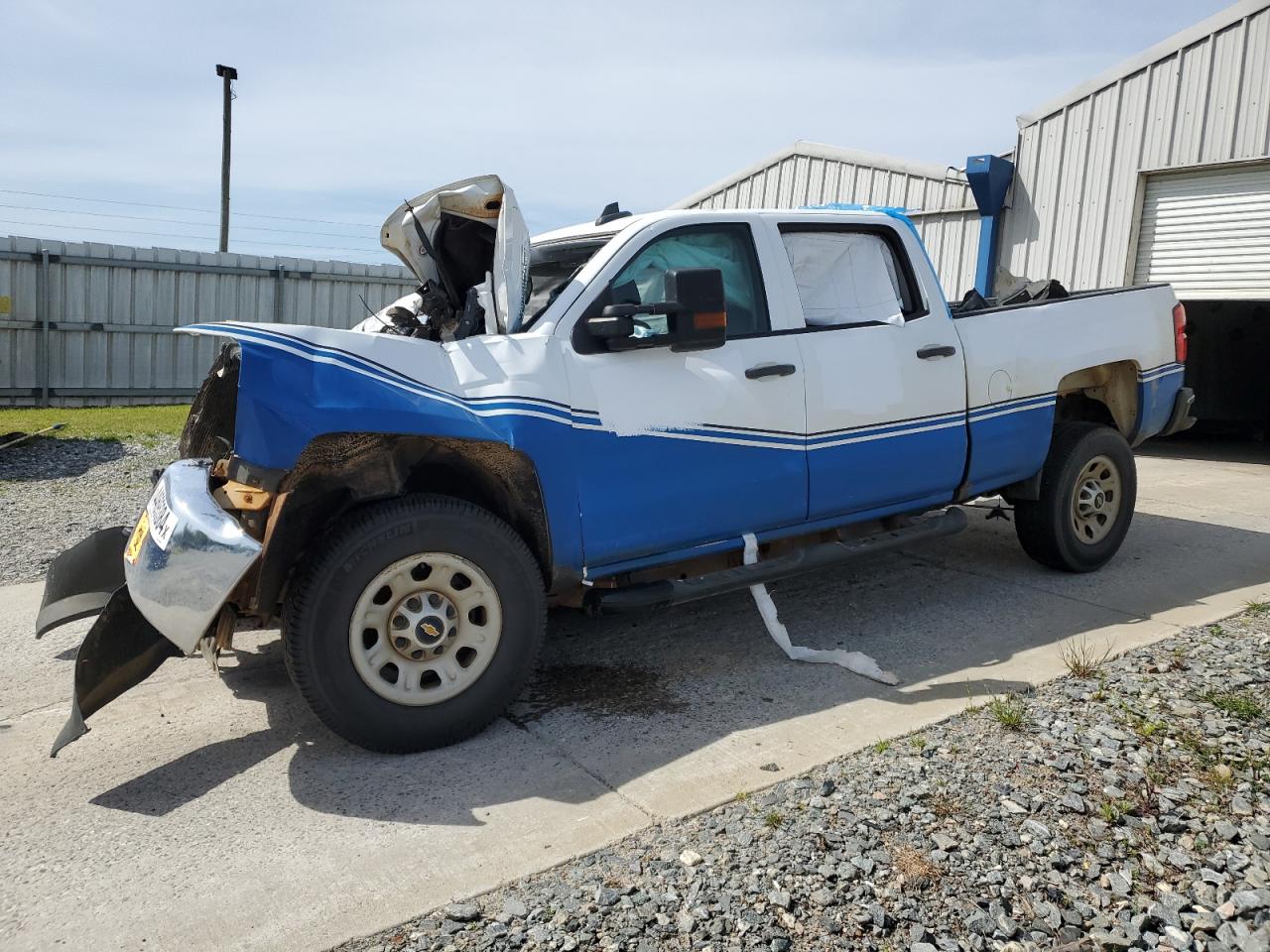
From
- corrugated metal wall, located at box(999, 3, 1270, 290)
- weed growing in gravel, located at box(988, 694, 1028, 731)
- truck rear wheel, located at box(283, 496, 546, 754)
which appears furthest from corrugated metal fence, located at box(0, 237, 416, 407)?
weed growing in gravel, located at box(988, 694, 1028, 731)

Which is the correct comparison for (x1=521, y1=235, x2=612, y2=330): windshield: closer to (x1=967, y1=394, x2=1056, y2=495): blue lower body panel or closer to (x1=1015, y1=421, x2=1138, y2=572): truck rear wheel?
(x1=967, y1=394, x2=1056, y2=495): blue lower body panel

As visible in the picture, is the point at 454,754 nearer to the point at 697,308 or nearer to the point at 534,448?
the point at 534,448

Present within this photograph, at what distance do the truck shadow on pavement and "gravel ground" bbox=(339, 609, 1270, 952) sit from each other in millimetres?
398

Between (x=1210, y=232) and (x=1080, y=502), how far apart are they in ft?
23.7

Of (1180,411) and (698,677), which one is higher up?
(1180,411)

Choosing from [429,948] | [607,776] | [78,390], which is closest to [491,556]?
[607,776]

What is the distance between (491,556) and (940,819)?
1775 mm

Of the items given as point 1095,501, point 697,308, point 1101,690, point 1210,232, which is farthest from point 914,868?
point 1210,232

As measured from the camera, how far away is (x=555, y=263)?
4961 mm

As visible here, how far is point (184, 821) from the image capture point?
10.9 feet

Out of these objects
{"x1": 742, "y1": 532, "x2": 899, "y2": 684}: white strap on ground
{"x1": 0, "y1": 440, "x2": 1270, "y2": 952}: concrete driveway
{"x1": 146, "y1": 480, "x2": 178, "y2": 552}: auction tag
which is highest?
{"x1": 146, "y1": 480, "x2": 178, "y2": 552}: auction tag

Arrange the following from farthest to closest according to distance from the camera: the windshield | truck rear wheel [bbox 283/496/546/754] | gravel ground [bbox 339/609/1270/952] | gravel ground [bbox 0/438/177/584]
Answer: gravel ground [bbox 0/438/177/584] < the windshield < truck rear wheel [bbox 283/496/546/754] < gravel ground [bbox 339/609/1270/952]

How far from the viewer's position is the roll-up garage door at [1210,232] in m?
11.2

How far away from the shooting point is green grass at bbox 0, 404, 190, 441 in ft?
37.5
